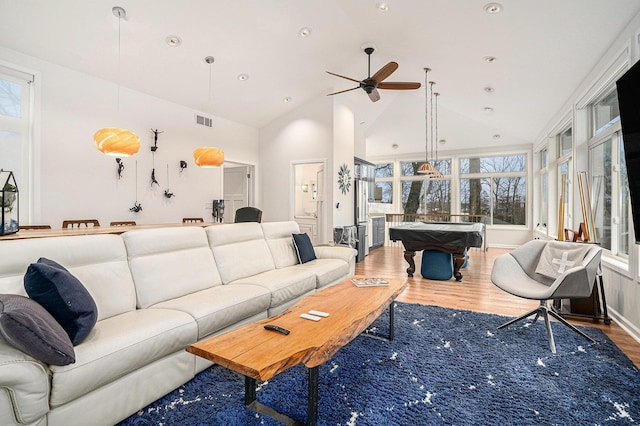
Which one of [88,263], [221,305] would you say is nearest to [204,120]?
[88,263]

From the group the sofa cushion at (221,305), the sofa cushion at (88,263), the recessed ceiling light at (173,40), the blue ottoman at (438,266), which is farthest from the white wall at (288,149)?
the sofa cushion at (88,263)

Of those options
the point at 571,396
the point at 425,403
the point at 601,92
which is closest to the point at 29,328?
the point at 425,403

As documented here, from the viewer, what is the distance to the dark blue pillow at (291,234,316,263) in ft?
13.3

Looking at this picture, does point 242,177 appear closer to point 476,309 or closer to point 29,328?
point 476,309

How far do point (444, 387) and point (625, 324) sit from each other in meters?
2.30

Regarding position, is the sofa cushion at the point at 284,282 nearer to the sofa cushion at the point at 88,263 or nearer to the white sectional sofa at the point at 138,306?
the white sectional sofa at the point at 138,306

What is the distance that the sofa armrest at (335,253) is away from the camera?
14.3ft

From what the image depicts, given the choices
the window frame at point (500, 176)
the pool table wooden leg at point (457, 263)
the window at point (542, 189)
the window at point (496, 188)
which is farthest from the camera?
the window at point (496, 188)

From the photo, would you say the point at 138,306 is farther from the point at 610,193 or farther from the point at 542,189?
the point at 542,189

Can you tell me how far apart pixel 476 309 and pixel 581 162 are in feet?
8.35

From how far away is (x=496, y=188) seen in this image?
892cm

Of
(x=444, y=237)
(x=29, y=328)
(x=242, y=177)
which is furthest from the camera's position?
(x=242, y=177)

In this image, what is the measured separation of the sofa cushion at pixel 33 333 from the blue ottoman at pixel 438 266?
477cm

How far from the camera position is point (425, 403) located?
192cm
